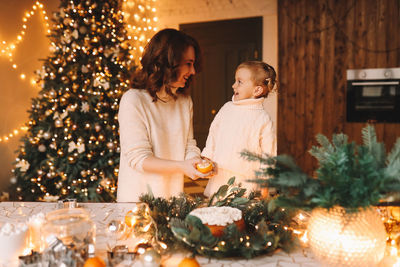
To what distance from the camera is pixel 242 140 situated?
215 cm

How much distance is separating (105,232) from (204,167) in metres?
0.61

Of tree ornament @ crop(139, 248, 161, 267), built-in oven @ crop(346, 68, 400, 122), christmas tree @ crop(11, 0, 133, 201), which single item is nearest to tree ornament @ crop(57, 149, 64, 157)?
christmas tree @ crop(11, 0, 133, 201)

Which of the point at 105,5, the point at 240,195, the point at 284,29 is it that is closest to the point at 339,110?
the point at 284,29

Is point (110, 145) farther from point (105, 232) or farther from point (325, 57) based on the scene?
point (325, 57)

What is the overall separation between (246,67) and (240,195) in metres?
1.23

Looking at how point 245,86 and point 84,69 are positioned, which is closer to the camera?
point 245,86

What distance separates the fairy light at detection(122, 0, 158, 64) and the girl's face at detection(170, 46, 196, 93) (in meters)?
3.41

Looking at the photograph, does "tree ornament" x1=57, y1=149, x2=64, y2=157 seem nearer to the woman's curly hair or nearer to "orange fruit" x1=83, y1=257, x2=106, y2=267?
the woman's curly hair

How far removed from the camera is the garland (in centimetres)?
94

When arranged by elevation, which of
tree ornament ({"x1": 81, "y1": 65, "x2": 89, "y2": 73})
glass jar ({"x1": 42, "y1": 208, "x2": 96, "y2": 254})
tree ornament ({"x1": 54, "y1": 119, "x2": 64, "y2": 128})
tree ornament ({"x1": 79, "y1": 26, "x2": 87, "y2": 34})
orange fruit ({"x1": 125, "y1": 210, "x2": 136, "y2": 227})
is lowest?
orange fruit ({"x1": 125, "y1": 210, "x2": 136, "y2": 227})

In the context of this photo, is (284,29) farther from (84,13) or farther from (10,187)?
(10,187)

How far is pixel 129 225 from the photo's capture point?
1.17 metres

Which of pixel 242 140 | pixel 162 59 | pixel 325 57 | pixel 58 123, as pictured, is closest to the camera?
pixel 162 59

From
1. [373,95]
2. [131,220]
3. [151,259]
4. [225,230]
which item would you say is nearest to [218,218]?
[225,230]
